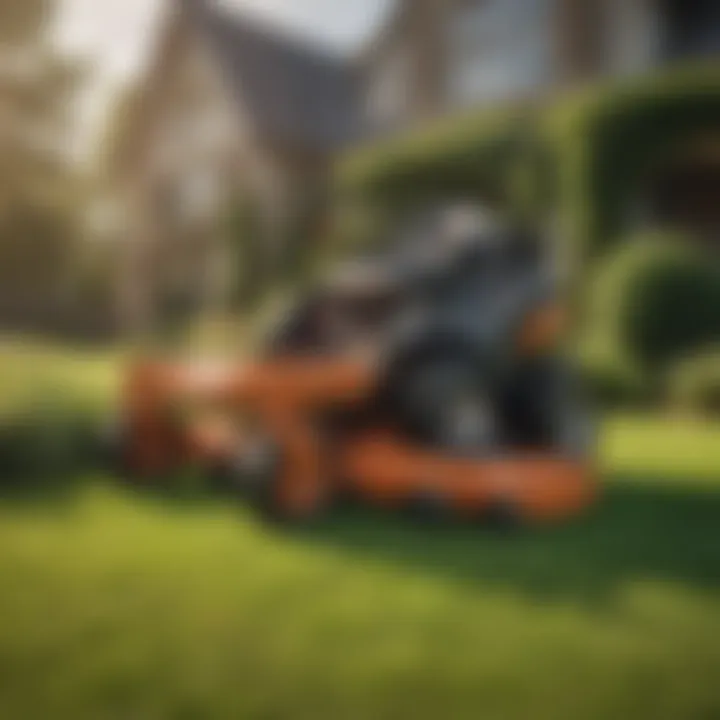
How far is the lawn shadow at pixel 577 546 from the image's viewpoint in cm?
147

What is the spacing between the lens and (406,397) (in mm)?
1536

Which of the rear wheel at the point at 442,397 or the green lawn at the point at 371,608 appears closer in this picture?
the green lawn at the point at 371,608

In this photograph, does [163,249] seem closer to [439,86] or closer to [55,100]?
[55,100]

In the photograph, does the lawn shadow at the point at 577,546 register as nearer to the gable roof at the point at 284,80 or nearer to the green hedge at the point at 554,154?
the green hedge at the point at 554,154

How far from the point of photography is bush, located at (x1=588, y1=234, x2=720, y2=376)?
1.53 meters

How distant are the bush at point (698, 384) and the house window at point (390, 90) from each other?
0.50 m

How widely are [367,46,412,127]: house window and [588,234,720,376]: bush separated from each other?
13.4 inches

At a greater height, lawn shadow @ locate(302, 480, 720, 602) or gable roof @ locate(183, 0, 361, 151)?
gable roof @ locate(183, 0, 361, 151)

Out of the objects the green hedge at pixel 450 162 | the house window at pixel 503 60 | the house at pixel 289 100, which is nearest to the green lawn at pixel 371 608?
the house at pixel 289 100

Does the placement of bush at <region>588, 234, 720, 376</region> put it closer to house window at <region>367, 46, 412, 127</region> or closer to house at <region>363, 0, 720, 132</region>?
house at <region>363, 0, 720, 132</region>

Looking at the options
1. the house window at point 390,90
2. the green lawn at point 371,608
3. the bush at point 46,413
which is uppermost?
the house window at point 390,90

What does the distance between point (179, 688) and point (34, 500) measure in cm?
33

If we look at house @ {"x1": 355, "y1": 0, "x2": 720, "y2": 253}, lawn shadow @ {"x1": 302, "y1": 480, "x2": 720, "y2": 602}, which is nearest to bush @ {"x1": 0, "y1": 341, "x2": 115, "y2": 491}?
lawn shadow @ {"x1": 302, "y1": 480, "x2": 720, "y2": 602}

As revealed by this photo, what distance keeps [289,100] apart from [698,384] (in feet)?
2.11
